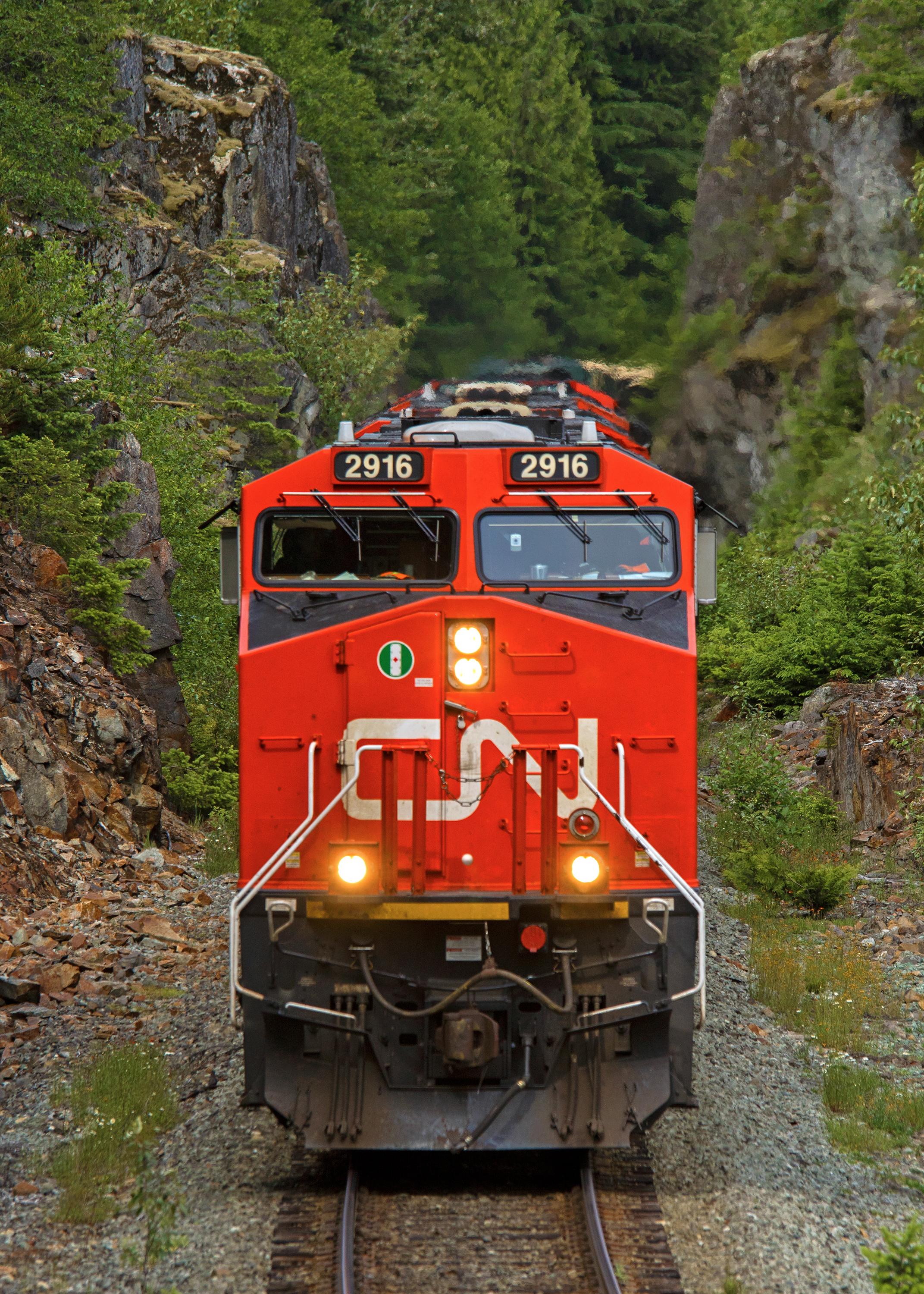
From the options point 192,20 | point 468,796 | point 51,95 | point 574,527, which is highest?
point 192,20

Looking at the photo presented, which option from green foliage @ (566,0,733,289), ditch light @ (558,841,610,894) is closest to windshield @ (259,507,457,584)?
ditch light @ (558,841,610,894)

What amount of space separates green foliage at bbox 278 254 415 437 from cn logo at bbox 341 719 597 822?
1053 inches

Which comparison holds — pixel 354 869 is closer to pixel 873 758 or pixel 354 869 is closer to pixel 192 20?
pixel 873 758

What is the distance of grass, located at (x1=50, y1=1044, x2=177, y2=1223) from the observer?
6758 mm

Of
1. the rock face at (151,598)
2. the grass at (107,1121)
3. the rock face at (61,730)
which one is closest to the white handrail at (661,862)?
the grass at (107,1121)

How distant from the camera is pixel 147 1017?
32.0 feet

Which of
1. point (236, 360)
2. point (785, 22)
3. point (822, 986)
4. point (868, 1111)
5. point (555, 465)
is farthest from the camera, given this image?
point (785, 22)

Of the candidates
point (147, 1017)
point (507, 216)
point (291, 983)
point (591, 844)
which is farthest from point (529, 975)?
point (507, 216)

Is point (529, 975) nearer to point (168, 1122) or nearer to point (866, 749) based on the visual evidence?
point (168, 1122)

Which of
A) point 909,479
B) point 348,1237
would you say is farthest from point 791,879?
point 348,1237

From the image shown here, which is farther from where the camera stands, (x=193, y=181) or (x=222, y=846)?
(x=193, y=181)

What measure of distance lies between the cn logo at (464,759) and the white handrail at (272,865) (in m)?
0.08

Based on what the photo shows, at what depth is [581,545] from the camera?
293 inches

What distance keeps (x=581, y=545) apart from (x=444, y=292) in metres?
39.8
